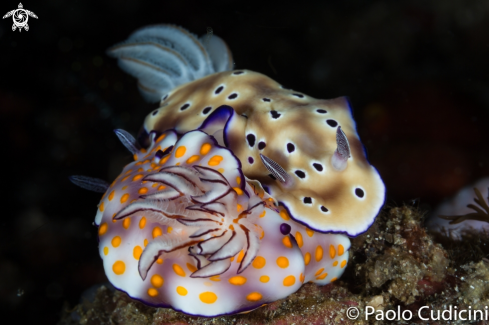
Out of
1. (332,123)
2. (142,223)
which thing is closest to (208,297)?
(142,223)

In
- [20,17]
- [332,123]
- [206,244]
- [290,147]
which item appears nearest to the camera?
[206,244]

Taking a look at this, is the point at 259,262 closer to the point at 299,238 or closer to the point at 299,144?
the point at 299,238

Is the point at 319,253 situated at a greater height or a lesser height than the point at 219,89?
lesser

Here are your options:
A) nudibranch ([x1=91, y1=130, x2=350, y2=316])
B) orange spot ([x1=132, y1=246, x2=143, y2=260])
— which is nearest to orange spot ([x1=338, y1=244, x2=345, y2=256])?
nudibranch ([x1=91, y1=130, x2=350, y2=316])

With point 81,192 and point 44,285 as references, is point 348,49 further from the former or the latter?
point 44,285

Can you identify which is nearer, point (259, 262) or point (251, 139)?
point (259, 262)

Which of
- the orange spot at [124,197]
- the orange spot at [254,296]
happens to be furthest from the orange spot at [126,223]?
the orange spot at [254,296]

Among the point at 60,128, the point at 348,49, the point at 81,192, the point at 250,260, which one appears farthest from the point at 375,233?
the point at 60,128
